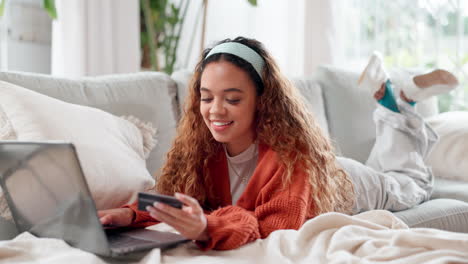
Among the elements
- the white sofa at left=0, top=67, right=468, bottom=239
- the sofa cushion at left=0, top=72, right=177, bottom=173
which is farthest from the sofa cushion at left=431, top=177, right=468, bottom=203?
the sofa cushion at left=0, top=72, right=177, bottom=173

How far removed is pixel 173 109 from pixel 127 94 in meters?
0.21

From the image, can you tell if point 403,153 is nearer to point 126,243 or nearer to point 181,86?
point 181,86

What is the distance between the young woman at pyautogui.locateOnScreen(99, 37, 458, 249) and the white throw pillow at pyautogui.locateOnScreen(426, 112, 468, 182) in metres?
0.88

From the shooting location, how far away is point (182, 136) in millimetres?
1679

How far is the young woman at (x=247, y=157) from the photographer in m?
1.36

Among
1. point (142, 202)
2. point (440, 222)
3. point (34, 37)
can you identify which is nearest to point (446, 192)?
point (440, 222)

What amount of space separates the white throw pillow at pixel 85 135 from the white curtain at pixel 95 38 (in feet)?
3.71

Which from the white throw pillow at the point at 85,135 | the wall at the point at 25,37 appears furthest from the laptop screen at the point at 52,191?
the wall at the point at 25,37

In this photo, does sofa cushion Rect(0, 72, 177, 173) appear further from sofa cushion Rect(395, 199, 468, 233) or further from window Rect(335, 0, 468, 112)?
window Rect(335, 0, 468, 112)

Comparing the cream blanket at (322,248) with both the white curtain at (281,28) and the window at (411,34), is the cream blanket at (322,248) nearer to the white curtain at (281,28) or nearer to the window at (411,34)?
the white curtain at (281,28)

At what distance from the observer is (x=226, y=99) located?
146 centimetres

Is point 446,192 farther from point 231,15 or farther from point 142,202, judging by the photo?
point 231,15

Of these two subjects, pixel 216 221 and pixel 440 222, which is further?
pixel 440 222

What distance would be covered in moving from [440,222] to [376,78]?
0.62 meters
